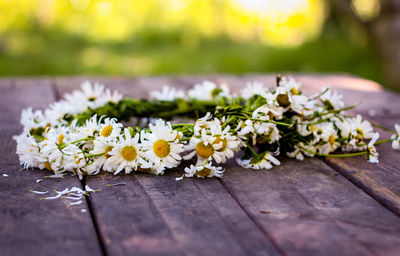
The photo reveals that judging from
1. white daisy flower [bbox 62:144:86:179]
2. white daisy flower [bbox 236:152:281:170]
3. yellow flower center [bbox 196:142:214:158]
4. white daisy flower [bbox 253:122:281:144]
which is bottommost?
white daisy flower [bbox 236:152:281:170]

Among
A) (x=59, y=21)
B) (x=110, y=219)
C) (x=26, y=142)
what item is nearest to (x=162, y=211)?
(x=110, y=219)

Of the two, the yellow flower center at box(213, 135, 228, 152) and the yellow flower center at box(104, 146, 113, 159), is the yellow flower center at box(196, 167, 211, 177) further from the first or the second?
the yellow flower center at box(104, 146, 113, 159)

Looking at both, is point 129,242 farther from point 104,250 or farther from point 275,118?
point 275,118

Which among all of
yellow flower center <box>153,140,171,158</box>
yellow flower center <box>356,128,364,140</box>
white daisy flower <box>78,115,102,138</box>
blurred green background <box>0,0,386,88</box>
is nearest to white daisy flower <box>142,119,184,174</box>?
yellow flower center <box>153,140,171,158</box>

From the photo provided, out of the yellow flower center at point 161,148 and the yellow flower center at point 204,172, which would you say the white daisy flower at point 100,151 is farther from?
the yellow flower center at point 204,172

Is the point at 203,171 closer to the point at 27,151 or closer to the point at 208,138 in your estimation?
the point at 208,138

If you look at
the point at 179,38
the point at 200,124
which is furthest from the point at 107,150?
the point at 179,38

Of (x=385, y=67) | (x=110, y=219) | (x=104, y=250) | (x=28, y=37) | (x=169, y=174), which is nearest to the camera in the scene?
(x=104, y=250)
